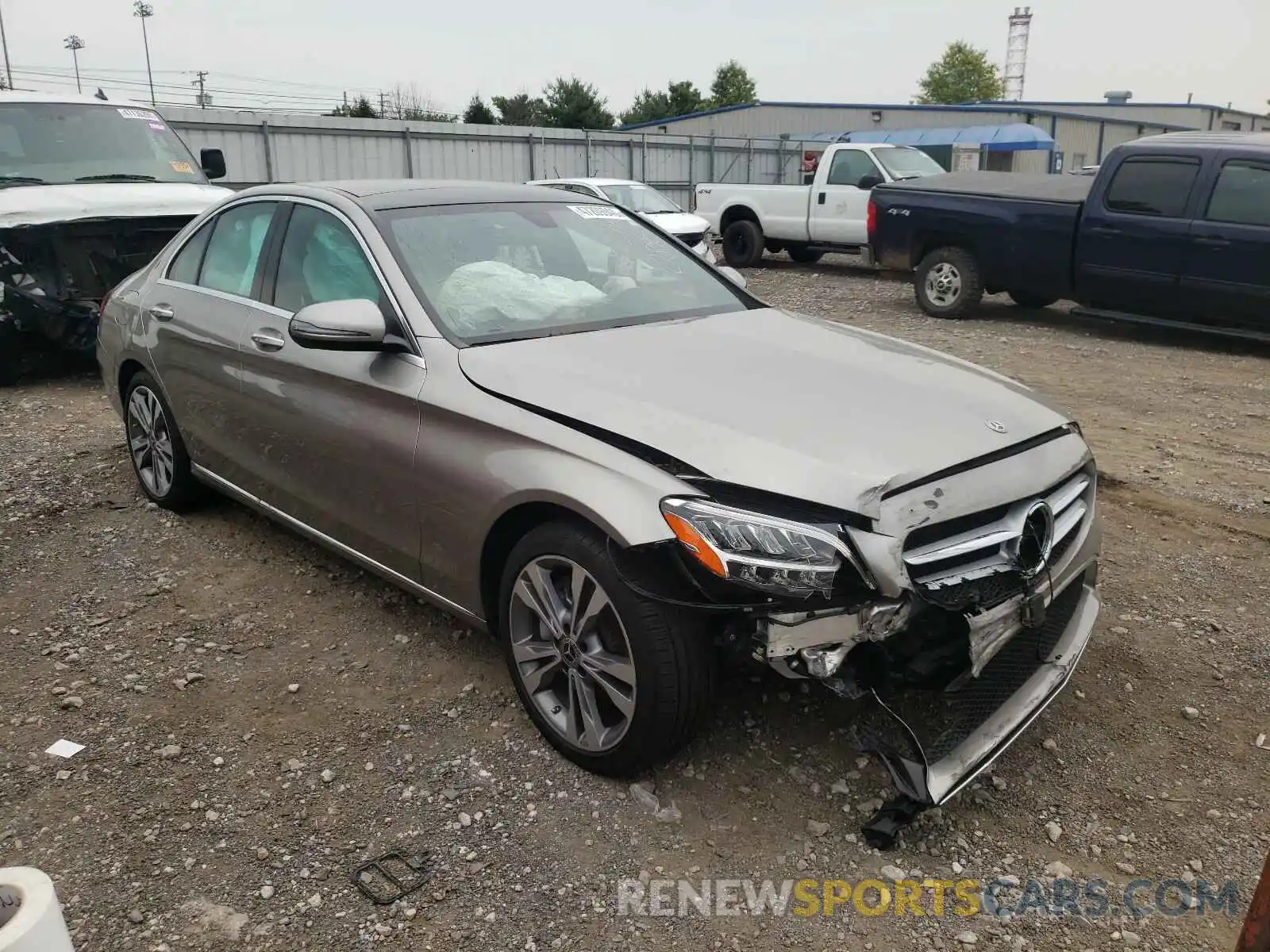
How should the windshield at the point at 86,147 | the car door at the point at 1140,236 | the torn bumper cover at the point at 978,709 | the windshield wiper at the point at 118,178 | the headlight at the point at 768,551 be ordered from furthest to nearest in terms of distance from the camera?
the car door at the point at 1140,236
the windshield wiper at the point at 118,178
the windshield at the point at 86,147
the torn bumper cover at the point at 978,709
the headlight at the point at 768,551

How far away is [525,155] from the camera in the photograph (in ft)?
76.5

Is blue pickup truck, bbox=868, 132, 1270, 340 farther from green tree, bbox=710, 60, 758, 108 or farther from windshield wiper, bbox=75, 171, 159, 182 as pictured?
green tree, bbox=710, 60, 758, 108

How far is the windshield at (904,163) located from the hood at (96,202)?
10.1 m

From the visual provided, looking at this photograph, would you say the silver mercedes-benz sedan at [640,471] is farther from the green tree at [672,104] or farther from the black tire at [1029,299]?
the green tree at [672,104]

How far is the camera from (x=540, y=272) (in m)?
3.74

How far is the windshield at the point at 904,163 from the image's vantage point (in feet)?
48.9

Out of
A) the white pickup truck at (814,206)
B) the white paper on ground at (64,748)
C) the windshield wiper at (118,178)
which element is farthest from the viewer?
the white pickup truck at (814,206)

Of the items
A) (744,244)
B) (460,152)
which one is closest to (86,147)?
(744,244)

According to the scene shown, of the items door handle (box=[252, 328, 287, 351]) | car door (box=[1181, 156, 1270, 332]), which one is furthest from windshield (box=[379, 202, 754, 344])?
car door (box=[1181, 156, 1270, 332])

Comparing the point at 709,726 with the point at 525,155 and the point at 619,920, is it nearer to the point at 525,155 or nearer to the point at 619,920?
the point at 619,920

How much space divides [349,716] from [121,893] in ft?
2.96

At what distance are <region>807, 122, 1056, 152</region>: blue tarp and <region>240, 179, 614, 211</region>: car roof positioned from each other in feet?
91.8

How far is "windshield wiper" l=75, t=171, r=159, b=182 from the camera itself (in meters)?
8.11

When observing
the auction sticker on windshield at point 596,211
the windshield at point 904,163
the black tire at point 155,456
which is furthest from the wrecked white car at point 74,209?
the windshield at point 904,163
